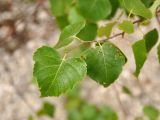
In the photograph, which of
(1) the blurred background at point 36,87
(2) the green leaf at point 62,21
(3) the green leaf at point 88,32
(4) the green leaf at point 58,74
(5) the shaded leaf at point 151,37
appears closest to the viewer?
(4) the green leaf at point 58,74

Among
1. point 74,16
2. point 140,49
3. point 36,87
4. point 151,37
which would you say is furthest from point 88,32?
point 36,87

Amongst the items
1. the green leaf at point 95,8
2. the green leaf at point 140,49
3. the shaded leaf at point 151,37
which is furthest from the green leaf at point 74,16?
the green leaf at point 140,49

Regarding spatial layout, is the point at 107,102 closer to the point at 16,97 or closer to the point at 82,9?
the point at 16,97

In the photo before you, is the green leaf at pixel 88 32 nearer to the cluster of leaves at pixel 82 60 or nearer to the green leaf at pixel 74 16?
the green leaf at pixel 74 16

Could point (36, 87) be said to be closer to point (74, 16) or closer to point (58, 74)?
point (74, 16)

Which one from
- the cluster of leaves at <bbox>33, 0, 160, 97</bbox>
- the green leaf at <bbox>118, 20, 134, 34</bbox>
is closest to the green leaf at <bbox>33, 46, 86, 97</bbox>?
the cluster of leaves at <bbox>33, 0, 160, 97</bbox>

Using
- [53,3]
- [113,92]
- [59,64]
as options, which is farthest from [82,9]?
[113,92]
